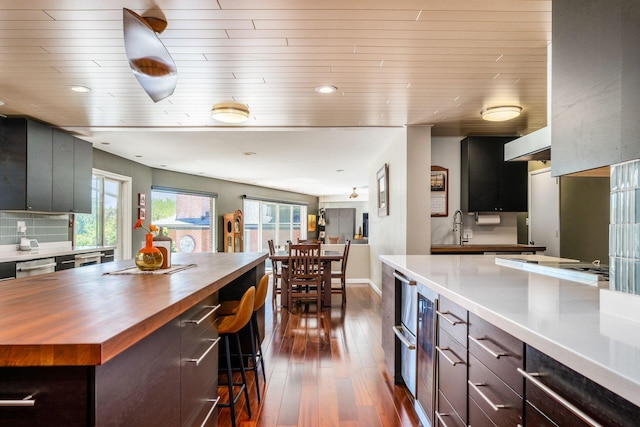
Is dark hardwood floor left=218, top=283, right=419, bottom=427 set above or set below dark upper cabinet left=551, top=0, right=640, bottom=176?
below

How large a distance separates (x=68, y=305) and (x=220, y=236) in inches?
321

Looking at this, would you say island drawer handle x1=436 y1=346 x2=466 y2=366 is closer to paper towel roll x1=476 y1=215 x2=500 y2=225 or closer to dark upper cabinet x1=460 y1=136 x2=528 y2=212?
dark upper cabinet x1=460 y1=136 x2=528 y2=212

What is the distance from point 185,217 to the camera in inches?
339

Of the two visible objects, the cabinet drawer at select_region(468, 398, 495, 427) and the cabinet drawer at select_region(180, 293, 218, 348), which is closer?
the cabinet drawer at select_region(468, 398, 495, 427)

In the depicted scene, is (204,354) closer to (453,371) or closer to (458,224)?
(453,371)

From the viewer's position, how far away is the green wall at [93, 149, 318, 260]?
6297 mm

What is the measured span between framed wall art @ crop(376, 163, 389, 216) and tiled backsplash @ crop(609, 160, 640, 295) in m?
4.37

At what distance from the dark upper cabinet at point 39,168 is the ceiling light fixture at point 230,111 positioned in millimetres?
2260

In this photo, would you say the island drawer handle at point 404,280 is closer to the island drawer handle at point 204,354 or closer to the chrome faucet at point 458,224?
the island drawer handle at point 204,354

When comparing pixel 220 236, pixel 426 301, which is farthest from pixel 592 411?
A: pixel 220 236

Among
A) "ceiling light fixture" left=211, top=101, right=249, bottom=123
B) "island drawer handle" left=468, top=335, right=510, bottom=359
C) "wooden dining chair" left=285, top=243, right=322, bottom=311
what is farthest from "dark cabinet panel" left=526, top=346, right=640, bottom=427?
"wooden dining chair" left=285, top=243, right=322, bottom=311

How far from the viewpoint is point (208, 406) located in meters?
1.72

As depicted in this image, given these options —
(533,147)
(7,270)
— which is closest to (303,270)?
(7,270)

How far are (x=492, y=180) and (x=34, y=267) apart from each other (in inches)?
210
